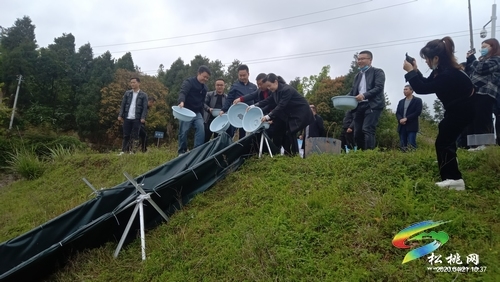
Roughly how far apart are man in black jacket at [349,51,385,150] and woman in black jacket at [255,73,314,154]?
75cm

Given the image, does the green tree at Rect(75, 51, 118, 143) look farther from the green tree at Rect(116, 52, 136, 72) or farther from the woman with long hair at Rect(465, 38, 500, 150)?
the woman with long hair at Rect(465, 38, 500, 150)

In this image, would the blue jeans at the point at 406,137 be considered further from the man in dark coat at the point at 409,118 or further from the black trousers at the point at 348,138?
the black trousers at the point at 348,138

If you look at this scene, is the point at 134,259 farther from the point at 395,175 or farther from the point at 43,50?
the point at 43,50

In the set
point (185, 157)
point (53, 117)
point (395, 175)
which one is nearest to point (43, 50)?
point (53, 117)

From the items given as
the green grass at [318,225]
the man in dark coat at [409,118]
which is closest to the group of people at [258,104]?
the green grass at [318,225]

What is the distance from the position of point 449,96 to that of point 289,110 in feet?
7.78

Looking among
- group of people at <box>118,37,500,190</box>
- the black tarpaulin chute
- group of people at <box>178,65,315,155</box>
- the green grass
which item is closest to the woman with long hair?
group of people at <box>118,37,500,190</box>

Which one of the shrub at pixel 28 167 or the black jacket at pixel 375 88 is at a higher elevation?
the black jacket at pixel 375 88

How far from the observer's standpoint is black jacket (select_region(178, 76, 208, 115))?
6230mm

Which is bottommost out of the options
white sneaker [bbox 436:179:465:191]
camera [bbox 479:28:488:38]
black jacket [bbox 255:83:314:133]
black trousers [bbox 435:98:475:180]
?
white sneaker [bbox 436:179:465:191]

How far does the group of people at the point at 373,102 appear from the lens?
3230 millimetres

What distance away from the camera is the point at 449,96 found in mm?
3250

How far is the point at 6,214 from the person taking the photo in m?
6.11

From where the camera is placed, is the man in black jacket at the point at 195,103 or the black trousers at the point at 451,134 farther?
the man in black jacket at the point at 195,103
